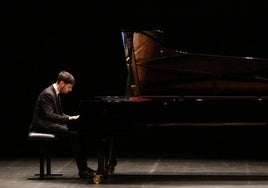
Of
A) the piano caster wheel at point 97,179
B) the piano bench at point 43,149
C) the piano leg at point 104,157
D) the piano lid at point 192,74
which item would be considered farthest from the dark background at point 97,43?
the piano caster wheel at point 97,179

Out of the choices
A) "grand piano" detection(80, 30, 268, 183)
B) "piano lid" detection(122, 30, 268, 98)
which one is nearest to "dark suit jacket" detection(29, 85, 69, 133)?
"grand piano" detection(80, 30, 268, 183)

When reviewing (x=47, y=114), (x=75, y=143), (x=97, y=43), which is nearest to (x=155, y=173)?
(x=75, y=143)

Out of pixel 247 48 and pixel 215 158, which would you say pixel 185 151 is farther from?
pixel 247 48

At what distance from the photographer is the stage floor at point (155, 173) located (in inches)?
239

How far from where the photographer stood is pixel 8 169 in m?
7.13

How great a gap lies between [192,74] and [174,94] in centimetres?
28

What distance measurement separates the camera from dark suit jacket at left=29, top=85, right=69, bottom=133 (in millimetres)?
6285

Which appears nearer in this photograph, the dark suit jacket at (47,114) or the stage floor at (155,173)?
the stage floor at (155,173)

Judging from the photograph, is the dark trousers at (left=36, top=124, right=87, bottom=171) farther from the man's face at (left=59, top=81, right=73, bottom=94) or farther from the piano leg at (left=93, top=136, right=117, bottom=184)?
the man's face at (left=59, top=81, right=73, bottom=94)

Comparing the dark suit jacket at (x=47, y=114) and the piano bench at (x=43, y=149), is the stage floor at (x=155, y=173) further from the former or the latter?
the dark suit jacket at (x=47, y=114)

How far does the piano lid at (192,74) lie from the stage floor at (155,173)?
0.84 meters

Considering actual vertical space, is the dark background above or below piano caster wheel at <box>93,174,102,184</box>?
above

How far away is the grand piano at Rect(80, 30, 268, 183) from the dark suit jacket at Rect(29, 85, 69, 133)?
399 millimetres

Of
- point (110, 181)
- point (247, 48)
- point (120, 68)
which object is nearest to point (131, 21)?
point (120, 68)
